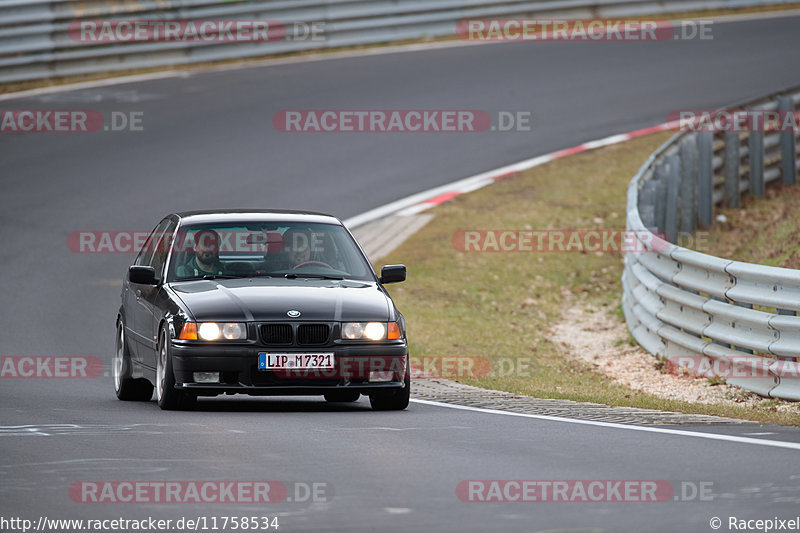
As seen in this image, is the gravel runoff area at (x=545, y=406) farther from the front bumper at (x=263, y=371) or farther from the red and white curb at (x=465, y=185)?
the red and white curb at (x=465, y=185)

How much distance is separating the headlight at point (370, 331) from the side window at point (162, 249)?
6.41ft

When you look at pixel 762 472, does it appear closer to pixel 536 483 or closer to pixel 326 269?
pixel 536 483

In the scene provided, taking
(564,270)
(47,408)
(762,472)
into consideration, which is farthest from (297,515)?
(564,270)

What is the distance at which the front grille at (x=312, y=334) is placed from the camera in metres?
10.4

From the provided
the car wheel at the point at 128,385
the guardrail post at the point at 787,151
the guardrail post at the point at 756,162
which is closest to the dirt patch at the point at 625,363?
the car wheel at the point at 128,385

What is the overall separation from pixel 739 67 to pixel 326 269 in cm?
1984

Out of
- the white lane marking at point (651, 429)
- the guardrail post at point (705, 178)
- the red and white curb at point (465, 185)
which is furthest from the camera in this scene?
the red and white curb at point (465, 185)

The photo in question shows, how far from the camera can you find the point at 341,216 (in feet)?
66.9

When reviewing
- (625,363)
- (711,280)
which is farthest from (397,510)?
(625,363)

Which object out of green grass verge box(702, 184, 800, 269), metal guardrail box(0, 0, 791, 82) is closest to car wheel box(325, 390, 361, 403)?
green grass verge box(702, 184, 800, 269)

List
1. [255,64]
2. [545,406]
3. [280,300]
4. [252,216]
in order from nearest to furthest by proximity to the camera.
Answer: [280,300]
[545,406]
[252,216]
[255,64]

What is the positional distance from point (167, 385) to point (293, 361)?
0.97 meters

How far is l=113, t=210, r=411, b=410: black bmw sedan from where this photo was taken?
10.4 meters

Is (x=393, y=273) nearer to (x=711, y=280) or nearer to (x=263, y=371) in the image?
(x=263, y=371)
